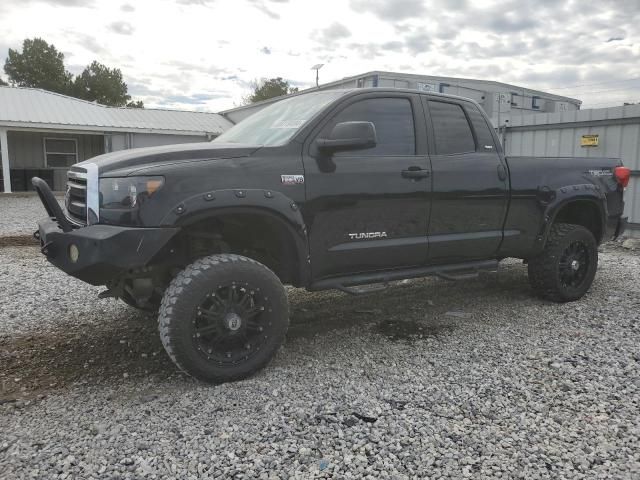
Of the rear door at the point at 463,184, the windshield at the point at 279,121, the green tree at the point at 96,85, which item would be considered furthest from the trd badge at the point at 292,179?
the green tree at the point at 96,85

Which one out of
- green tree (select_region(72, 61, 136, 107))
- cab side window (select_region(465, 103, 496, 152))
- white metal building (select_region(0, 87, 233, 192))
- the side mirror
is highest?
green tree (select_region(72, 61, 136, 107))

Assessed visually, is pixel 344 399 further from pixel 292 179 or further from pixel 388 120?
pixel 388 120

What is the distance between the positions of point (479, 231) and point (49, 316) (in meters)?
4.01

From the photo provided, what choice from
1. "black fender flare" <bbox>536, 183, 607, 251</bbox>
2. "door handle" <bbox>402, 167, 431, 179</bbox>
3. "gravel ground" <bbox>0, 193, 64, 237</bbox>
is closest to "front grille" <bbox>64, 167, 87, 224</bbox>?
"door handle" <bbox>402, 167, 431, 179</bbox>

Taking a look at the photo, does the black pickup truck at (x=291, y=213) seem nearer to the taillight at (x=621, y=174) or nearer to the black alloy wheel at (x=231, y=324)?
the black alloy wheel at (x=231, y=324)

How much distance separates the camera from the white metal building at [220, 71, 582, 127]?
12117 millimetres

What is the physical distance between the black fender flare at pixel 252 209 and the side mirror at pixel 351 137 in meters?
0.50

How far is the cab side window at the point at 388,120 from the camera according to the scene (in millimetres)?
3959

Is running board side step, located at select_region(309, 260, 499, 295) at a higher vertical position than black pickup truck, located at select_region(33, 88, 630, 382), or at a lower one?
lower

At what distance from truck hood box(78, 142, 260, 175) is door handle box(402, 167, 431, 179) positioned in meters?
1.20

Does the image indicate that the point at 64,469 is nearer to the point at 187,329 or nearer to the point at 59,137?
the point at 187,329

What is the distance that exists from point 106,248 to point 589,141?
8.90 metres

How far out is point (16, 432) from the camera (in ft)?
9.11

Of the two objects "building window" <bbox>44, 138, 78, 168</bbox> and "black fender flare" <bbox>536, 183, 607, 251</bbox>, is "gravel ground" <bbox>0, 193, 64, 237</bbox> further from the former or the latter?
"black fender flare" <bbox>536, 183, 607, 251</bbox>
